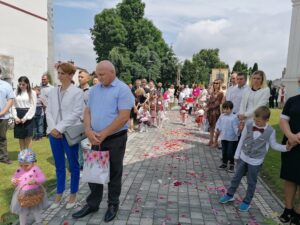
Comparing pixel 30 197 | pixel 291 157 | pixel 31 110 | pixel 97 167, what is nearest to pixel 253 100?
pixel 291 157

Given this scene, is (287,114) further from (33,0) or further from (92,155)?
(33,0)

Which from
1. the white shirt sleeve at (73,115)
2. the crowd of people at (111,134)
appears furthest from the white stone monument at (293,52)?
the white shirt sleeve at (73,115)

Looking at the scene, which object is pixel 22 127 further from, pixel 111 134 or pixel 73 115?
pixel 111 134

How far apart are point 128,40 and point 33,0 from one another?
2560 centimetres

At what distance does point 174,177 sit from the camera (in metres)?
6.27

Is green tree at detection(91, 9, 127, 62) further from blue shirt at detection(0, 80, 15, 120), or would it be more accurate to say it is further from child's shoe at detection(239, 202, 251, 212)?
child's shoe at detection(239, 202, 251, 212)

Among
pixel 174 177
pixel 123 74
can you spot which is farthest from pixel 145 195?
pixel 123 74

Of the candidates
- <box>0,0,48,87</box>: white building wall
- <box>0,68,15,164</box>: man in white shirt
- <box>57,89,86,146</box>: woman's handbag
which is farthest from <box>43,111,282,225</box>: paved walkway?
<box>0,0,48,87</box>: white building wall

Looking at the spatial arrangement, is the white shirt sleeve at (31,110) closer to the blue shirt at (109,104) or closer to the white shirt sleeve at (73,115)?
the white shirt sleeve at (73,115)

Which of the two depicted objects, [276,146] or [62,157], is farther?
[62,157]

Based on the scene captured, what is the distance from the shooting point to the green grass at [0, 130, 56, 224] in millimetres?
4534

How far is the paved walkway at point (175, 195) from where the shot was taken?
4.29 m

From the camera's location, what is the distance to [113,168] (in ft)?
13.5

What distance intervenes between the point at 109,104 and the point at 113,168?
0.90m
